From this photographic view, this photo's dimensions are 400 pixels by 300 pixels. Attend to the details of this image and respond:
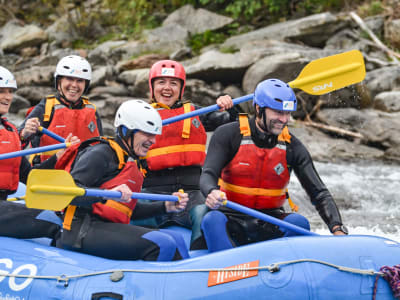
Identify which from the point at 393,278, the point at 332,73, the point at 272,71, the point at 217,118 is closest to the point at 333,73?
the point at 332,73

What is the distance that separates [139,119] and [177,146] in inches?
40.2

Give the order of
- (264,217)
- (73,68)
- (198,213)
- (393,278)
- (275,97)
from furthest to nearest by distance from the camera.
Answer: (73,68), (198,213), (275,97), (264,217), (393,278)

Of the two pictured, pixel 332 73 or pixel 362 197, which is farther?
pixel 362 197

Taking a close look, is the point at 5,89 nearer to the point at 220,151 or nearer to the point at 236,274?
the point at 220,151

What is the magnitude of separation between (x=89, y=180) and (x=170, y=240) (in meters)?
0.57

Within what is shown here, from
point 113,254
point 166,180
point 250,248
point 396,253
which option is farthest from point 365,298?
point 166,180

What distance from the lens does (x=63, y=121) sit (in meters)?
4.30

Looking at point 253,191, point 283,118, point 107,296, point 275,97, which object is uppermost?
point 275,97

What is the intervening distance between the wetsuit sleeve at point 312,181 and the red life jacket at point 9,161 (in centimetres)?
192

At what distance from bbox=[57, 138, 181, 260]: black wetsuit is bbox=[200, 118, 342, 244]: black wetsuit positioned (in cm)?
56

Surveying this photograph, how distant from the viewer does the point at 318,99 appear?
406 inches

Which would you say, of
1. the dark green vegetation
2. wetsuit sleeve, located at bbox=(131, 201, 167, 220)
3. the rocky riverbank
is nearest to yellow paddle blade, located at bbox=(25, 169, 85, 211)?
wetsuit sleeve, located at bbox=(131, 201, 167, 220)

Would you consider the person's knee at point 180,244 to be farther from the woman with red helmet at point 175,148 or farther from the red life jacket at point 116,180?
the woman with red helmet at point 175,148

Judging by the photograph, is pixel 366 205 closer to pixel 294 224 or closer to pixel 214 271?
pixel 294 224
